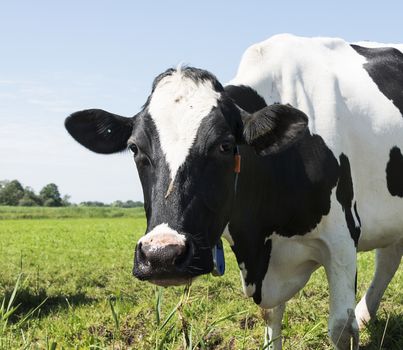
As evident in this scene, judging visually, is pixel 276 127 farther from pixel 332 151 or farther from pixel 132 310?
pixel 132 310

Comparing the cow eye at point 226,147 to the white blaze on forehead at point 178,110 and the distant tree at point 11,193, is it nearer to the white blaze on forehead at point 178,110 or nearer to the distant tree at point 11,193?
the white blaze on forehead at point 178,110

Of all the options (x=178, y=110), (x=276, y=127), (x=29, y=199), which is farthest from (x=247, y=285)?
(x=29, y=199)

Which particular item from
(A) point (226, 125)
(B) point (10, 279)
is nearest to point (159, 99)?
(A) point (226, 125)

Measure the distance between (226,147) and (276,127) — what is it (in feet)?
1.33

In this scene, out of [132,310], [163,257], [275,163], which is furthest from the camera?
[132,310]

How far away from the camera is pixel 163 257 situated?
2928 mm

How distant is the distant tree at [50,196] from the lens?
100281mm

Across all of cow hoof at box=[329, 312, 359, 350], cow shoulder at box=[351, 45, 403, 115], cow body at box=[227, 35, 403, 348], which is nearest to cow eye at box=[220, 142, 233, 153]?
cow body at box=[227, 35, 403, 348]

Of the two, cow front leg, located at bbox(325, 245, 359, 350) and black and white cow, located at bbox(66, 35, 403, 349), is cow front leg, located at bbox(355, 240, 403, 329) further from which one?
cow front leg, located at bbox(325, 245, 359, 350)

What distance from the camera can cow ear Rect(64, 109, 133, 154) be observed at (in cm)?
410

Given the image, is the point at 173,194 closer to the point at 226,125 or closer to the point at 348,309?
the point at 226,125

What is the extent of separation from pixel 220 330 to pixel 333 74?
245 centimetres

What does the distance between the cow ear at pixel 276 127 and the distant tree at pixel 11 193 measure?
97640 millimetres

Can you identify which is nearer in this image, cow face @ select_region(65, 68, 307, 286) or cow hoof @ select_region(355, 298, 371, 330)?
cow face @ select_region(65, 68, 307, 286)
